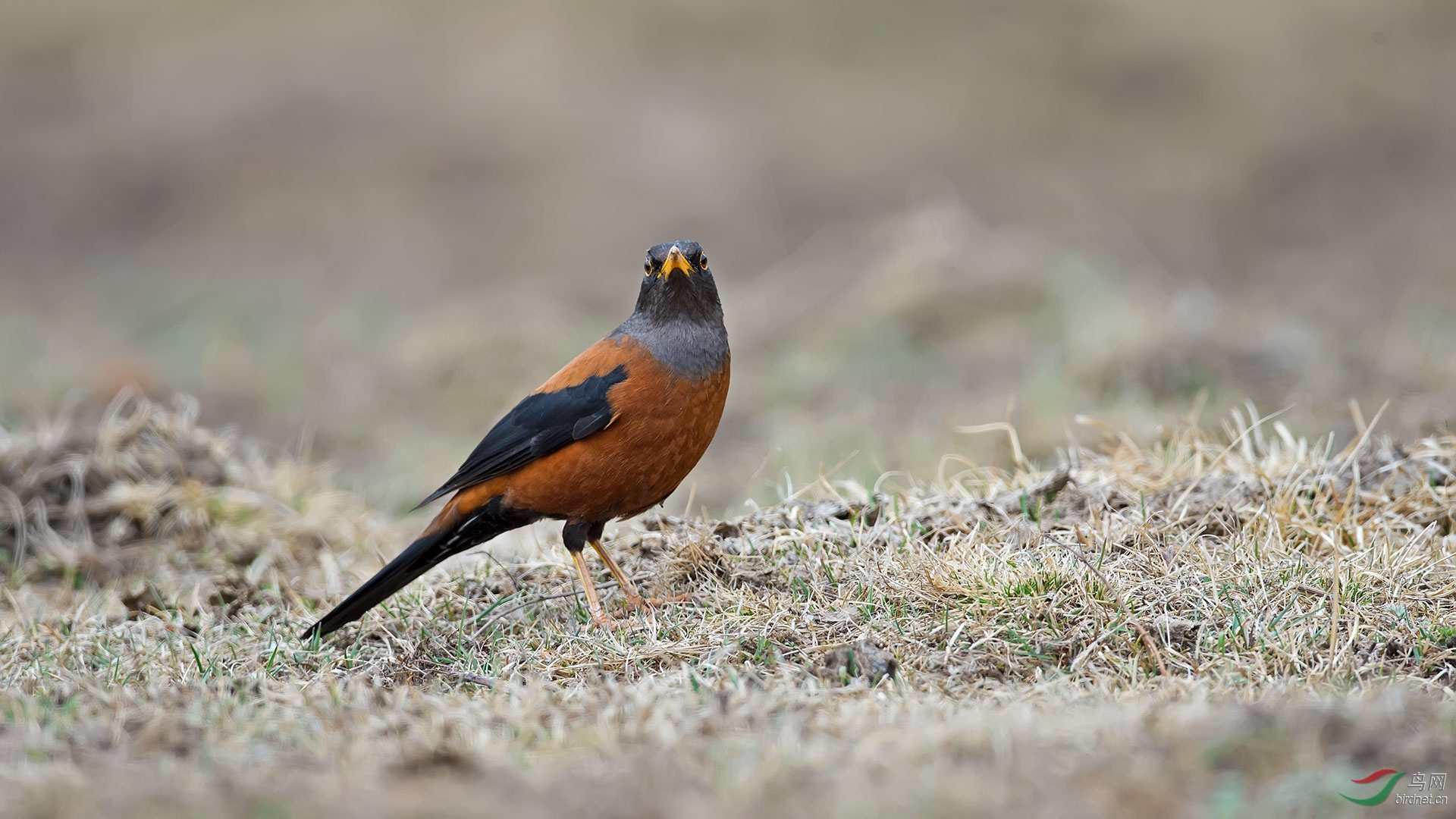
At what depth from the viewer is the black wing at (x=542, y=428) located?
4891 mm

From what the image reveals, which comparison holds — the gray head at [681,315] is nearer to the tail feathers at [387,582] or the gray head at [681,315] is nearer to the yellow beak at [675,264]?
the yellow beak at [675,264]

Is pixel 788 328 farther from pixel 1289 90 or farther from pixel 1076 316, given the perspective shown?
pixel 1289 90

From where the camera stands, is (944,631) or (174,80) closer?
(944,631)

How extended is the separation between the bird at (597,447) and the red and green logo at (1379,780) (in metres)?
2.67

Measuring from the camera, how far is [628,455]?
15.9 ft

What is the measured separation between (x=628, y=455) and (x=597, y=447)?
13cm

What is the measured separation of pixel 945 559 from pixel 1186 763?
176 cm

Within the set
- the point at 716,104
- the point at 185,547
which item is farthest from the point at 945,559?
the point at 716,104

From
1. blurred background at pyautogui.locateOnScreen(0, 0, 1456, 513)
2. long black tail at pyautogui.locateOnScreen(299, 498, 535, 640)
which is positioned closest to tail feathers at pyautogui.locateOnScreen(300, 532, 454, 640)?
long black tail at pyautogui.locateOnScreen(299, 498, 535, 640)

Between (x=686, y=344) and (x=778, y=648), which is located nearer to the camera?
(x=778, y=648)

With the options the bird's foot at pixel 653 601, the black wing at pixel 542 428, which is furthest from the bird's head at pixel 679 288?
the bird's foot at pixel 653 601

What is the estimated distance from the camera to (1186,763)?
2.71m

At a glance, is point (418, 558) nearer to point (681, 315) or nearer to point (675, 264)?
point (681, 315)

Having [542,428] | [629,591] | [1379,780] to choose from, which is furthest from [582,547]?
[1379,780]
